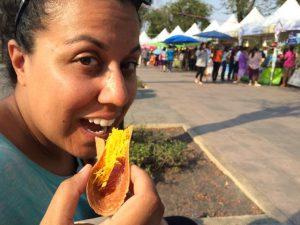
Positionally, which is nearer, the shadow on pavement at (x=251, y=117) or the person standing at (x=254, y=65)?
the shadow on pavement at (x=251, y=117)

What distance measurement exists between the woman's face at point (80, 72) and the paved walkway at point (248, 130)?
3.01 meters

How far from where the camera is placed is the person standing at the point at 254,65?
15.4 metres

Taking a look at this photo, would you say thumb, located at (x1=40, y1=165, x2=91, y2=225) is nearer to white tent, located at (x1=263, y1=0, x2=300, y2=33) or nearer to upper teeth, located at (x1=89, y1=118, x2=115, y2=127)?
upper teeth, located at (x1=89, y1=118, x2=115, y2=127)

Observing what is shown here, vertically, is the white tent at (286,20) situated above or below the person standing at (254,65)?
above

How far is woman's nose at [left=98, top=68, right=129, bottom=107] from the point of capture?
1445 mm

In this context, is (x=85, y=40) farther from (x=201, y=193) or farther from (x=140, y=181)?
(x=201, y=193)

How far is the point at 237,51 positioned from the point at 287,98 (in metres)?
5.47

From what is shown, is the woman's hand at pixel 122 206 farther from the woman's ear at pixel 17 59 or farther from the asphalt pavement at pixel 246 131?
the asphalt pavement at pixel 246 131

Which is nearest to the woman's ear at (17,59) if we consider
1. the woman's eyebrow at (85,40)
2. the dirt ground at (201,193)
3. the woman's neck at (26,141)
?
the woman's neck at (26,141)

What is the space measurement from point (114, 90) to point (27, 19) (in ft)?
1.49

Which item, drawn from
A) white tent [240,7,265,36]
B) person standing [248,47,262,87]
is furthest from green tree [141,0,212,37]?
person standing [248,47,262,87]

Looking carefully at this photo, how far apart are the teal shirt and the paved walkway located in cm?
310

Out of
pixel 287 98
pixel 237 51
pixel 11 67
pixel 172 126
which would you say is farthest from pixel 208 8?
pixel 11 67

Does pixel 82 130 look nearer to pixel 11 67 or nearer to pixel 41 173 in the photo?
pixel 41 173
